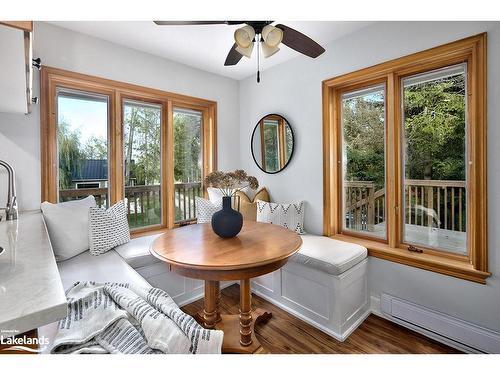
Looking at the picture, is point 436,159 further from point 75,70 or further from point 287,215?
point 75,70

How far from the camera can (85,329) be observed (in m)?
0.90

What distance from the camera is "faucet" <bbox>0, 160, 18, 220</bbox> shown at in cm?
173

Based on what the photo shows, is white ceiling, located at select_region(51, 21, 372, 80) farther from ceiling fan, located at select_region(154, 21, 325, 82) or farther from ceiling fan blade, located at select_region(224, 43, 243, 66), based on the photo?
ceiling fan, located at select_region(154, 21, 325, 82)

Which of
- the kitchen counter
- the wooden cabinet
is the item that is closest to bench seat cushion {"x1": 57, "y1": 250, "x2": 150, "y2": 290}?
the kitchen counter

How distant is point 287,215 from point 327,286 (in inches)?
35.0

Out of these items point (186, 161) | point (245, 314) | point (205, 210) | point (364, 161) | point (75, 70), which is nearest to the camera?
point (245, 314)

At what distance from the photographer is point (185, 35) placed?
2309 millimetres

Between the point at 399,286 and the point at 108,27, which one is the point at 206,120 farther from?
the point at 399,286

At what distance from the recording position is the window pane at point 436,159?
1.89m

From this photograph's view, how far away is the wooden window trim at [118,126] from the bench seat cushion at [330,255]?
5.52ft

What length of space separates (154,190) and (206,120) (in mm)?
1182

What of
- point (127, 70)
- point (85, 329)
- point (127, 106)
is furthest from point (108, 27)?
point (85, 329)

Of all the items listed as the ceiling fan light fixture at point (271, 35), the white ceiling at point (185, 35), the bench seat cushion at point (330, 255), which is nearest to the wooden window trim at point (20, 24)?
the ceiling fan light fixture at point (271, 35)

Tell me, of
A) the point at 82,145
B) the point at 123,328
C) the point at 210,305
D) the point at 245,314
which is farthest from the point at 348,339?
the point at 82,145
